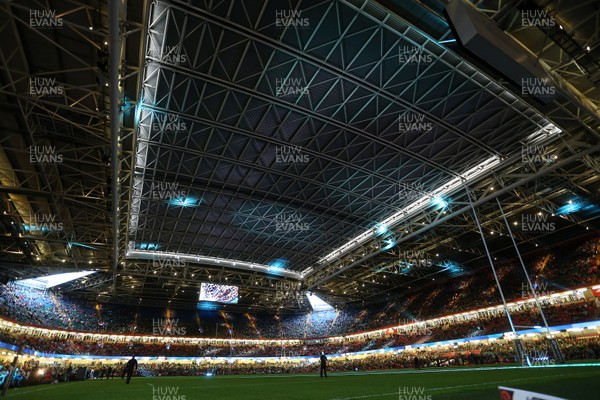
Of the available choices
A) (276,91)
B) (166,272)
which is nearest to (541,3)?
(276,91)

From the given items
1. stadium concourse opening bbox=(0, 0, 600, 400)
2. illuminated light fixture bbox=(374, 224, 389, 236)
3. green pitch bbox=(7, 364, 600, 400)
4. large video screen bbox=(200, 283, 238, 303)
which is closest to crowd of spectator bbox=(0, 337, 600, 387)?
stadium concourse opening bbox=(0, 0, 600, 400)

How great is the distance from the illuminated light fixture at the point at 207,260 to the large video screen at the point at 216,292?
4.31 metres

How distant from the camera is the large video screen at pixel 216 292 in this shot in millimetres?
36594

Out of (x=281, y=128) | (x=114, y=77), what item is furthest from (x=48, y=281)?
(x=114, y=77)

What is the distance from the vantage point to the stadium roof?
11.9m

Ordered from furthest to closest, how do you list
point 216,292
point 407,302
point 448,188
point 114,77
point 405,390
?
point 407,302 < point 216,292 < point 448,188 < point 114,77 < point 405,390

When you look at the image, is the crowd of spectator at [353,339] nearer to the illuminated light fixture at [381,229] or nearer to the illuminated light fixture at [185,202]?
the illuminated light fixture at [381,229]

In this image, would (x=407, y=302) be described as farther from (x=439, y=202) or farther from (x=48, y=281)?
(x=48, y=281)

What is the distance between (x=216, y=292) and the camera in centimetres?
3716

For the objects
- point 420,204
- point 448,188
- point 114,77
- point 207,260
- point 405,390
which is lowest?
point 405,390

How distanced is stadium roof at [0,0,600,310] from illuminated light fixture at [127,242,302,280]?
476mm

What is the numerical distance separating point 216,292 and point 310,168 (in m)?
24.1

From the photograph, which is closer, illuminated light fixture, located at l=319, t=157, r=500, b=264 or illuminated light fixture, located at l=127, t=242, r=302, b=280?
illuminated light fixture, located at l=319, t=157, r=500, b=264

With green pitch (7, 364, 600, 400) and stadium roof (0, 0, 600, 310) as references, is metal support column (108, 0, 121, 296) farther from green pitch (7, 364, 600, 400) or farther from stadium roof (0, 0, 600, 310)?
green pitch (7, 364, 600, 400)
